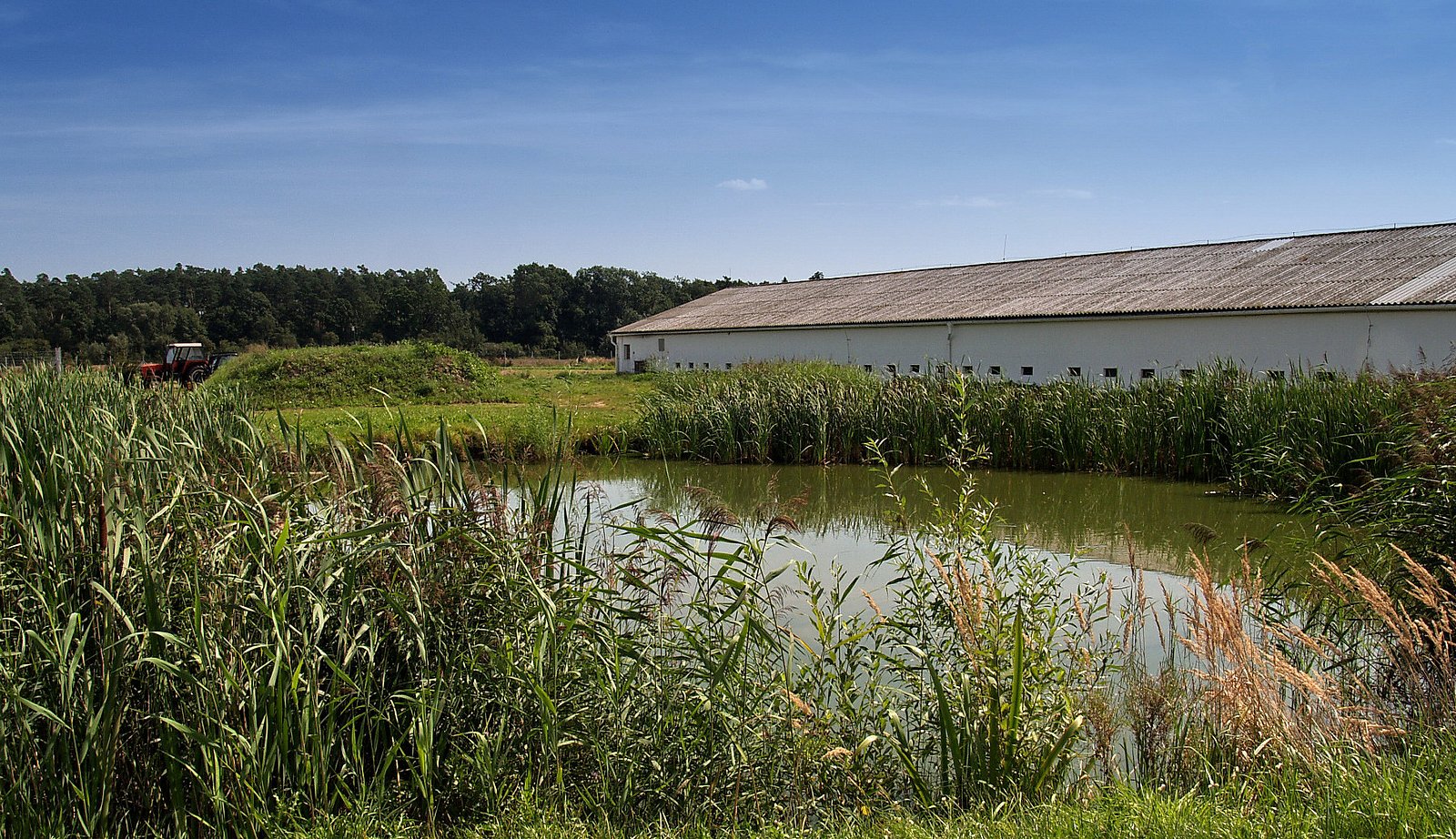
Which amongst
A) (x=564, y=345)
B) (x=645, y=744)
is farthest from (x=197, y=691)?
(x=564, y=345)

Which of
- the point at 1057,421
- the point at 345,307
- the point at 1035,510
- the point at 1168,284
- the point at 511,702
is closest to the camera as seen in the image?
the point at 511,702

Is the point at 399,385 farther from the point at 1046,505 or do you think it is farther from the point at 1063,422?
the point at 1046,505

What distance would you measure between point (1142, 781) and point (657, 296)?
84852mm

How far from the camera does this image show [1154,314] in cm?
2311

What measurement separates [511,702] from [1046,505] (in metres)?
11.0

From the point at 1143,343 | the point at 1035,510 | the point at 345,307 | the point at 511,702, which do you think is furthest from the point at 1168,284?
the point at 345,307

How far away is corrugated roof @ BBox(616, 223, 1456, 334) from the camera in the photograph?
2130cm

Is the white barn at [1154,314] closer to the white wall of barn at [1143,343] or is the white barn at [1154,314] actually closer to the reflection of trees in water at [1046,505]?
the white wall of barn at [1143,343]

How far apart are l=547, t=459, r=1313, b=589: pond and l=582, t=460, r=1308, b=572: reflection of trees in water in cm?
2

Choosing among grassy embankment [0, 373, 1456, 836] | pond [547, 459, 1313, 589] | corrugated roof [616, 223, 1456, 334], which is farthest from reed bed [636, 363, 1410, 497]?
grassy embankment [0, 373, 1456, 836]

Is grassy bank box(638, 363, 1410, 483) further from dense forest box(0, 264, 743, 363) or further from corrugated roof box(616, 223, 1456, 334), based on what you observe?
dense forest box(0, 264, 743, 363)

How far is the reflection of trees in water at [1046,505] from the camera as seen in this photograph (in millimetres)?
11219

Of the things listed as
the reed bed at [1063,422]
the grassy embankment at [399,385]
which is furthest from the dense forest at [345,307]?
the reed bed at [1063,422]

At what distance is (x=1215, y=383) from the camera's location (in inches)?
643
